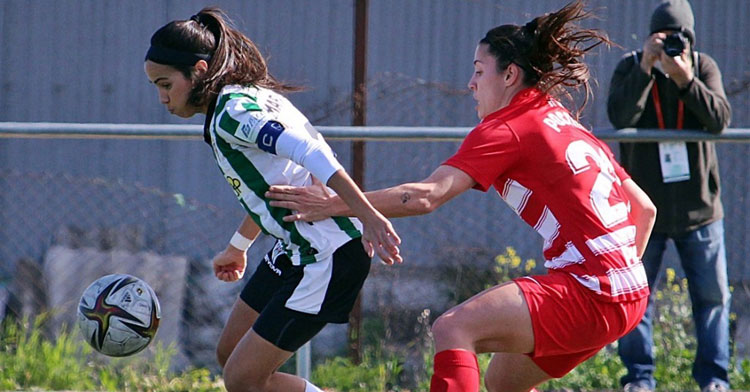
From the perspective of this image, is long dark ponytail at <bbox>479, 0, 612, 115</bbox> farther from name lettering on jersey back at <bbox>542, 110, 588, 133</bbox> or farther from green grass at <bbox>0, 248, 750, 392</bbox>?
green grass at <bbox>0, 248, 750, 392</bbox>

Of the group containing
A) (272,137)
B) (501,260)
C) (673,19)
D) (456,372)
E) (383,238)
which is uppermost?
(673,19)

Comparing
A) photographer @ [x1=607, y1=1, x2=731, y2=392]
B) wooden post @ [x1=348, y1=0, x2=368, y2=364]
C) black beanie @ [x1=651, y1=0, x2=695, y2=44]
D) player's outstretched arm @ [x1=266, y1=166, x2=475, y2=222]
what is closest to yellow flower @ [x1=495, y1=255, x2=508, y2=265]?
wooden post @ [x1=348, y1=0, x2=368, y2=364]

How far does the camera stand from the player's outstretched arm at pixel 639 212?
400 centimetres

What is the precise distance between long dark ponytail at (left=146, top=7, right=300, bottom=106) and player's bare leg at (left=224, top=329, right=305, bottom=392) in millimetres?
955

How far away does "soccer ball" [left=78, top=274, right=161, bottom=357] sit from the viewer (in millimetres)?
4371

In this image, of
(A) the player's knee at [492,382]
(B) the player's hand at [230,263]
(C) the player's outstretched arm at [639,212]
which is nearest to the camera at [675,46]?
(C) the player's outstretched arm at [639,212]

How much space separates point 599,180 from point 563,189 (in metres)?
0.15

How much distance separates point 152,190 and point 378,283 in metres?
1.84

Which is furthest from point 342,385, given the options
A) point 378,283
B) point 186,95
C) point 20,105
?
point 20,105

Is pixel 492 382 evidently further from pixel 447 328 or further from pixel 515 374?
pixel 447 328

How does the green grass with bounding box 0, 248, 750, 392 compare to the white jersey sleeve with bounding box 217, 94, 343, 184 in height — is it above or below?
below

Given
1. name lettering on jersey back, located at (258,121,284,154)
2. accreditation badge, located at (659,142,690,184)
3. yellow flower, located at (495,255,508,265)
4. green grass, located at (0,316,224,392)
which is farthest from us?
yellow flower, located at (495,255,508,265)

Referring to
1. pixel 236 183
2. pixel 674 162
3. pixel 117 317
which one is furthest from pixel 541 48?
pixel 674 162

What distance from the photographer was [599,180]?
146 inches
